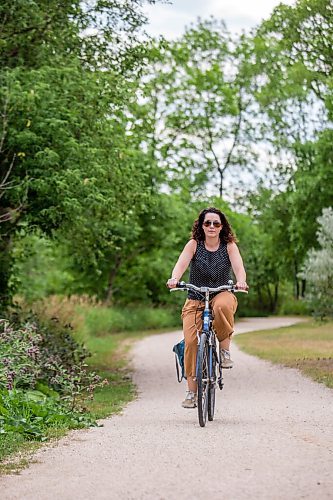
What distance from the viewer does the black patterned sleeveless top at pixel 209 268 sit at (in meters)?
9.85

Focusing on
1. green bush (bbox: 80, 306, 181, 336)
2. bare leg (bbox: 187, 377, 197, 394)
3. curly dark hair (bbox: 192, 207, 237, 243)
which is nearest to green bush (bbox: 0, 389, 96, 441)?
bare leg (bbox: 187, 377, 197, 394)

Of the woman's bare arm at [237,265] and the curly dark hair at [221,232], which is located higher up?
the curly dark hair at [221,232]

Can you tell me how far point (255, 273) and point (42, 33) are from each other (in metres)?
43.1

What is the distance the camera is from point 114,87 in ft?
58.5

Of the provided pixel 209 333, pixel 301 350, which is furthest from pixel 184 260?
pixel 301 350

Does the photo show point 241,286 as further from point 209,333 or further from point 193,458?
point 193,458

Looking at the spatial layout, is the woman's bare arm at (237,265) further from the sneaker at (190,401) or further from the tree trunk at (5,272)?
the tree trunk at (5,272)

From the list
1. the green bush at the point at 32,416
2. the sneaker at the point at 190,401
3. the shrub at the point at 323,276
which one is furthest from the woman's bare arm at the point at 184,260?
the shrub at the point at 323,276

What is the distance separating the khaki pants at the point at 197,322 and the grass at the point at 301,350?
4.96 m

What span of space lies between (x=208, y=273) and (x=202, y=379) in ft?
3.98

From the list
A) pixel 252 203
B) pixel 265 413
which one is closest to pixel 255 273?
pixel 252 203

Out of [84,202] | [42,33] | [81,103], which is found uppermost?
[42,33]

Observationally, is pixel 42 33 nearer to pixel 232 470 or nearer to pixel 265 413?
pixel 265 413

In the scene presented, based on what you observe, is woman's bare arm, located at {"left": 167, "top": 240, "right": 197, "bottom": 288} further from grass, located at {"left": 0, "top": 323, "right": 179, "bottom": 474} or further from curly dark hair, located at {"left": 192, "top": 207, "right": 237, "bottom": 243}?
grass, located at {"left": 0, "top": 323, "right": 179, "bottom": 474}
